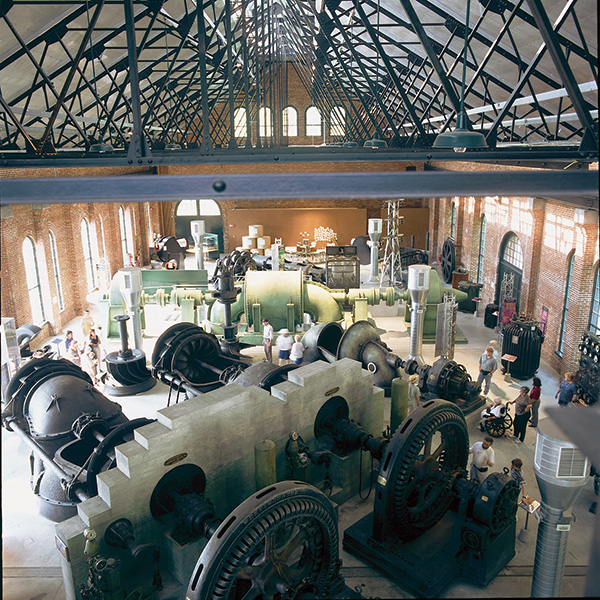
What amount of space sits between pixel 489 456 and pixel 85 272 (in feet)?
54.4

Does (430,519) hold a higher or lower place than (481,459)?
lower

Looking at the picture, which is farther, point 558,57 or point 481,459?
point 481,459

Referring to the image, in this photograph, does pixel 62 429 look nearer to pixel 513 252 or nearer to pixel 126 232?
pixel 513 252

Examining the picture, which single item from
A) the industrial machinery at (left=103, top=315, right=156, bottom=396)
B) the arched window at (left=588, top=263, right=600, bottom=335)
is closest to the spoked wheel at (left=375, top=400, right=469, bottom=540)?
the arched window at (left=588, top=263, right=600, bottom=335)

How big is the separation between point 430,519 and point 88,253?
1820 centimetres

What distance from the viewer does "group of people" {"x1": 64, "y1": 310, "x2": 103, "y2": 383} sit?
13180 mm

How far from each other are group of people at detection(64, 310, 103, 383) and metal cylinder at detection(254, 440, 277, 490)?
678 cm

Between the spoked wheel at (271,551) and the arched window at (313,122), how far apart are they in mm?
29417

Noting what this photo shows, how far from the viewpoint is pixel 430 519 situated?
8055 mm

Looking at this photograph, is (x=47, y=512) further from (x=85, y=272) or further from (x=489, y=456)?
(x=85, y=272)

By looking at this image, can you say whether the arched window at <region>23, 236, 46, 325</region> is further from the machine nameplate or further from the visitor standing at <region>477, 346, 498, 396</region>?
A: the visitor standing at <region>477, 346, 498, 396</region>

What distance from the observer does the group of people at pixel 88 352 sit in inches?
519

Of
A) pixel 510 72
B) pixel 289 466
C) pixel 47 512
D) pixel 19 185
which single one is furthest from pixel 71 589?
pixel 510 72

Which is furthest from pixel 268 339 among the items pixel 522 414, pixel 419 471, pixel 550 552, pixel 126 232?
pixel 126 232
